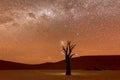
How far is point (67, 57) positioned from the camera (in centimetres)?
4284

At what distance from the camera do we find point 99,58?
6412 inches

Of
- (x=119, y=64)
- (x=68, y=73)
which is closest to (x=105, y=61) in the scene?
(x=119, y=64)

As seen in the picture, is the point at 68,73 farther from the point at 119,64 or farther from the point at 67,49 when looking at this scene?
the point at 119,64

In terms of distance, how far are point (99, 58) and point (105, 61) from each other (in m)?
10.2

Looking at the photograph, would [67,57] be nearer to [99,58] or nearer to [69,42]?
[69,42]

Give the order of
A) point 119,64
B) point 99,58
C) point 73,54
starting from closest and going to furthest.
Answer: point 73,54 < point 119,64 < point 99,58

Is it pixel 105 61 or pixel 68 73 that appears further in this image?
pixel 105 61

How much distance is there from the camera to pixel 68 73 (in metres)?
43.3

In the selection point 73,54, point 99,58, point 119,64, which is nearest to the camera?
point 73,54

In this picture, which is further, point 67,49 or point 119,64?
point 119,64

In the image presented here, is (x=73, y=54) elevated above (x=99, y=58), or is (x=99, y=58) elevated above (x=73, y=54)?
(x=99, y=58)

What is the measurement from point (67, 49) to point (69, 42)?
0.98 metres

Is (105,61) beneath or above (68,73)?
above

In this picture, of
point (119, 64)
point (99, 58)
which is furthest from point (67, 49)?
point (99, 58)
